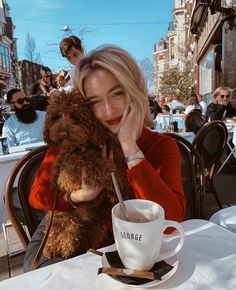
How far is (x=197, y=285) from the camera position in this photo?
2.37ft

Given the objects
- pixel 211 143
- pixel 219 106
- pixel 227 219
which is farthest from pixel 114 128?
pixel 219 106

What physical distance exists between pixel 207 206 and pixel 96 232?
284 centimetres

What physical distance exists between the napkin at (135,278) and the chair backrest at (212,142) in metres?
2.30

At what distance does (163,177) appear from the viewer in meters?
1.27

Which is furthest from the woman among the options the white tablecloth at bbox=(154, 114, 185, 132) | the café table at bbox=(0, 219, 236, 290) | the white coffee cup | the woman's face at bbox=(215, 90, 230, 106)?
the woman's face at bbox=(215, 90, 230, 106)

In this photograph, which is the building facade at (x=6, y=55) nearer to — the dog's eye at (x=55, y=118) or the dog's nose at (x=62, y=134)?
the dog's eye at (x=55, y=118)

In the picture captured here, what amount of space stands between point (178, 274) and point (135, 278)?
0.12 m

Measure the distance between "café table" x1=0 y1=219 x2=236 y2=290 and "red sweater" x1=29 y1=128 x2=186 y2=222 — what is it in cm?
24

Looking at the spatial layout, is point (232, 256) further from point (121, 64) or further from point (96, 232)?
point (121, 64)

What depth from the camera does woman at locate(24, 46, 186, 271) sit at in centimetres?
124

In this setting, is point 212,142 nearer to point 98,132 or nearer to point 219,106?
point 98,132

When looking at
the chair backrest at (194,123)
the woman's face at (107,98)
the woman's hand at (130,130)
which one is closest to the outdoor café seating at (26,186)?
the woman's face at (107,98)

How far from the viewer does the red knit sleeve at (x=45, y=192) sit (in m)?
1.31

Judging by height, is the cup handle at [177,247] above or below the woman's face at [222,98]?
below
